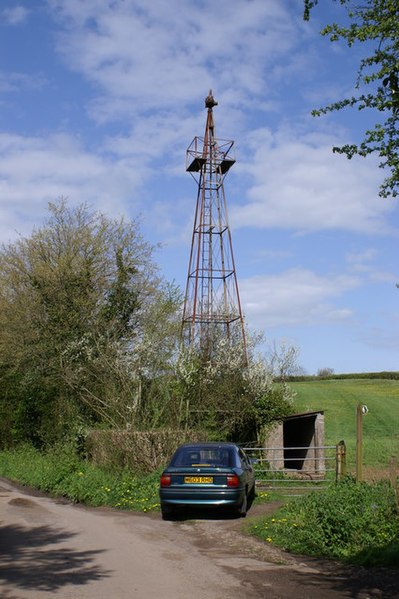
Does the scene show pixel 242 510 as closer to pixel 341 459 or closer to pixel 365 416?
pixel 341 459

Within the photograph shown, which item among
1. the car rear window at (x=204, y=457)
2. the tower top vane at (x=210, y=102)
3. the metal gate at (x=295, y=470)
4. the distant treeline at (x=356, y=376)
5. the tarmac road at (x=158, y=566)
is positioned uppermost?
the tower top vane at (x=210, y=102)

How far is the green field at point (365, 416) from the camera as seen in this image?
94.6 feet

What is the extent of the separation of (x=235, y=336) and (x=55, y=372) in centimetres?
740

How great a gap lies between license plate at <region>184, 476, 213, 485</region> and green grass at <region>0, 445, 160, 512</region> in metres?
1.85

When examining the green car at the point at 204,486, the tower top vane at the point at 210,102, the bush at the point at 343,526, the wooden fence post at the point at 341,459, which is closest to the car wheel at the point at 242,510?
the green car at the point at 204,486

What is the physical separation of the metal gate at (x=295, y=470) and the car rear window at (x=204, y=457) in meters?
1.43

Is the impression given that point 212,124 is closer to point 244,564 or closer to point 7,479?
point 7,479

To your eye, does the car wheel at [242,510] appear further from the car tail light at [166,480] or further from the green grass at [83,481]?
the green grass at [83,481]

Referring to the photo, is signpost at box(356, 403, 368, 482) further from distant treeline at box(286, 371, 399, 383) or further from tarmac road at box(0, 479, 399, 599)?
distant treeline at box(286, 371, 399, 383)

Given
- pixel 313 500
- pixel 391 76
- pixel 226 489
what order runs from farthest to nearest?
pixel 226 489 < pixel 313 500 < pixel 391 76

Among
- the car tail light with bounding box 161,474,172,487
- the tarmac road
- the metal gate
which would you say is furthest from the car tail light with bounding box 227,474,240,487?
the metal gate

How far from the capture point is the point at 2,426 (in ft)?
96.1

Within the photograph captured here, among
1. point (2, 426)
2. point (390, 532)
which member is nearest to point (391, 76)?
point (390, 532)

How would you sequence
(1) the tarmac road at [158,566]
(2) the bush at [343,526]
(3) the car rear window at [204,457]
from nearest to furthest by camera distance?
1. (1) the tarmac road at [158,566]
2. (2) the bush at [343,526]
3. (3) the car rear window at [204,457]
